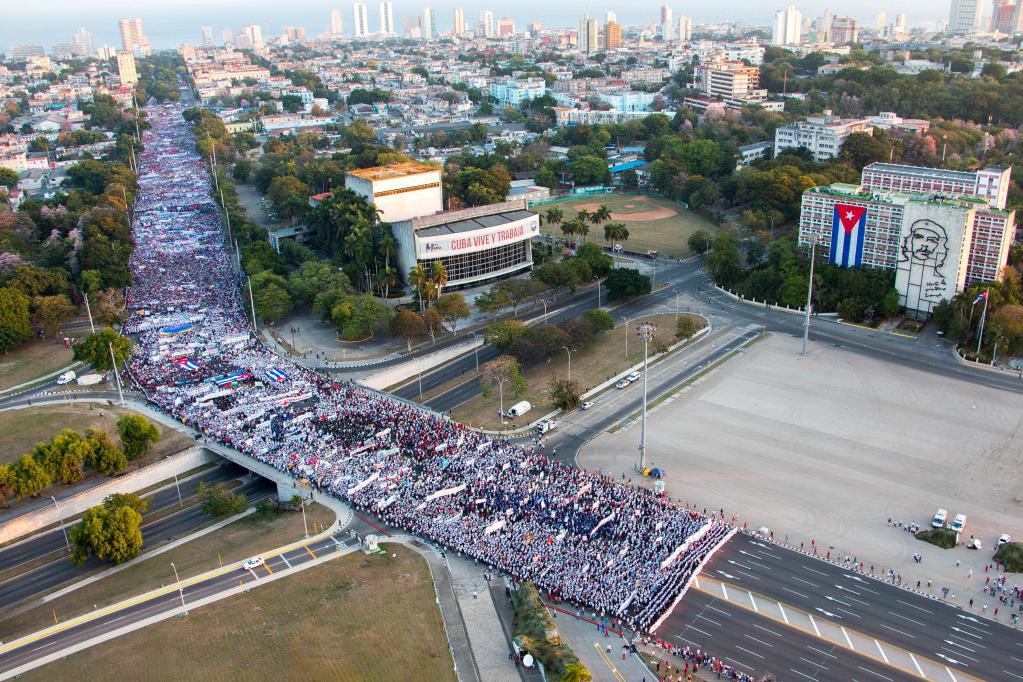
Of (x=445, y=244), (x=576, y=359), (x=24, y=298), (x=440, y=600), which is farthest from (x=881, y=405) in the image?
(x=24, y=298)

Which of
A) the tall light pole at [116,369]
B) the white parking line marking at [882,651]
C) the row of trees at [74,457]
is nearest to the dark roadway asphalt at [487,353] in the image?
the row of trees at [74,457]

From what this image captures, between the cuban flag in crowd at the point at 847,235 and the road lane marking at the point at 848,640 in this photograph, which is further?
the cuban flag in crowd at the point at 847,235

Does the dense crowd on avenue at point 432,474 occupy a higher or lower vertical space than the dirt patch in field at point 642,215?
lower

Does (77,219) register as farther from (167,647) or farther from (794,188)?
(794,188)

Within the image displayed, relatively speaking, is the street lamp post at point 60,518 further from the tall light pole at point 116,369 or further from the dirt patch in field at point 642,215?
the dirt patch in field at point 642,215

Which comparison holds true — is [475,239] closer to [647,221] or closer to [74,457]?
[647,221]

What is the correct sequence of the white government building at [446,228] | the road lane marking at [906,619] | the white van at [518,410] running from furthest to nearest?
the white government building at [446,228]
the white van at [518,410]
the road lane marking at [906,619]

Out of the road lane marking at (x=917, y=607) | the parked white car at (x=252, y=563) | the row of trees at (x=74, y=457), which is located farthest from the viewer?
the row of trees at (x=74, y=457)

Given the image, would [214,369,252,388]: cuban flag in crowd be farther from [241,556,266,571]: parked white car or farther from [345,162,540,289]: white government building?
Result: [345,162,540,289]: white government building

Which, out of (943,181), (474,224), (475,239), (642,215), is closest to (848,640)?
(475,239)
